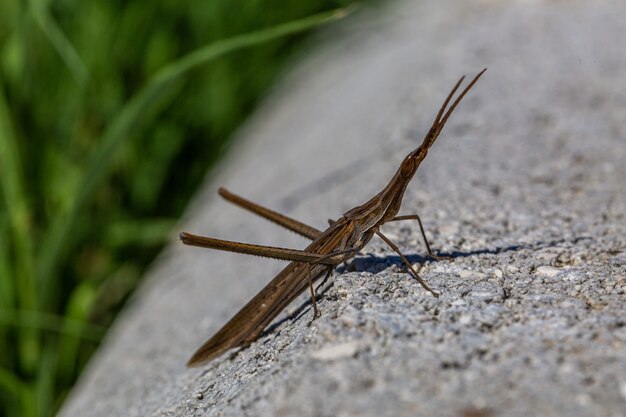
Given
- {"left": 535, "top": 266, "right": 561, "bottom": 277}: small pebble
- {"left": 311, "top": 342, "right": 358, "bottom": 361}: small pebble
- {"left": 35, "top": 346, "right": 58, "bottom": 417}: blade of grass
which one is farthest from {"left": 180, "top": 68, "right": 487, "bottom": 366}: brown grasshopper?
{"left": 35, "top": 346, "right": 58, "bottom": 417}: blade of grass

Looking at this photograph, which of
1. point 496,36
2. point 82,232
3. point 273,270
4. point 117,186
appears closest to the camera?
point 273,270

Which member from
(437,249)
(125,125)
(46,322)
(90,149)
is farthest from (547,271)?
(90,149)

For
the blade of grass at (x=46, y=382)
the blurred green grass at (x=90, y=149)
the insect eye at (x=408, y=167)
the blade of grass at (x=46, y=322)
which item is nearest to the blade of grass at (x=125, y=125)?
the blurred green grass at (x=90, y=149)

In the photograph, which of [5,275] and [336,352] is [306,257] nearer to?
[336,352]

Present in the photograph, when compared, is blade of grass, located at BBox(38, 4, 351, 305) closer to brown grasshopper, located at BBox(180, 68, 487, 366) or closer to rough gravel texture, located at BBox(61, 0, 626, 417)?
rough gravel texture, located at BBox(61, 0, 626, 417)

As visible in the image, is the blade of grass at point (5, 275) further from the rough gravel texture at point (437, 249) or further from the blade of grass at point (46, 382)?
the rough gravel texture at point (437, 249)

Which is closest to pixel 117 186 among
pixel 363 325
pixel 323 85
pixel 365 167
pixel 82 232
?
pixel 82 232

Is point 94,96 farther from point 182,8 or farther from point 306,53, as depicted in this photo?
point 306,53
